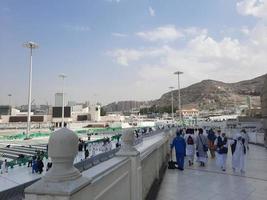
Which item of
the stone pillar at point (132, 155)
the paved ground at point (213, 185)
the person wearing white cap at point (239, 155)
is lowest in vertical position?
the paved ground at point (213, 185)

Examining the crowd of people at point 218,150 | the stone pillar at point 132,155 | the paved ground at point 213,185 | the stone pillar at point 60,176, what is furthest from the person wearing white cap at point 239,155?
the stone pillar at point 60,176

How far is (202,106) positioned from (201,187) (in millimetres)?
197531

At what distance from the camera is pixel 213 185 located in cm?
790

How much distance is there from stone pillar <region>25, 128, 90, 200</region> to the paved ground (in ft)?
16.0

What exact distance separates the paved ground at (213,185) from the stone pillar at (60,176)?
488cm

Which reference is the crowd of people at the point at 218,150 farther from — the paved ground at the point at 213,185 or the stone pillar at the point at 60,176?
the stone pillar at the point at 60,176

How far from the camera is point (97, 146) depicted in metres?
25.9

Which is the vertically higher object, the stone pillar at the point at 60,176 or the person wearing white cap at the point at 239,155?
the stone pillar at the point at 60,176

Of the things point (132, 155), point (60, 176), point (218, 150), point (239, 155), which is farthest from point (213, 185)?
point (60, 176)

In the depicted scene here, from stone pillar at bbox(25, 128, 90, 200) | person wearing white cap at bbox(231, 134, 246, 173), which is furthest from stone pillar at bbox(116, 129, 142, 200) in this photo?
person wearing white cap at bbox(231, 134, 246, 173)

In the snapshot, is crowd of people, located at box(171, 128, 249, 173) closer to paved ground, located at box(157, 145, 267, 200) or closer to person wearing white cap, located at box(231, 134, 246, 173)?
person wearing white cap, located at box(231, 134, 246, 173)

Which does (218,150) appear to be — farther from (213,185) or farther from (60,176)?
(60,176)

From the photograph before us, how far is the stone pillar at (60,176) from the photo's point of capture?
2008 mm

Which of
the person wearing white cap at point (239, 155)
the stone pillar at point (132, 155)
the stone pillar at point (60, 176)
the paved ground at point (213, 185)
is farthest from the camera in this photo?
the person wearing white cap at point (239, 155)
